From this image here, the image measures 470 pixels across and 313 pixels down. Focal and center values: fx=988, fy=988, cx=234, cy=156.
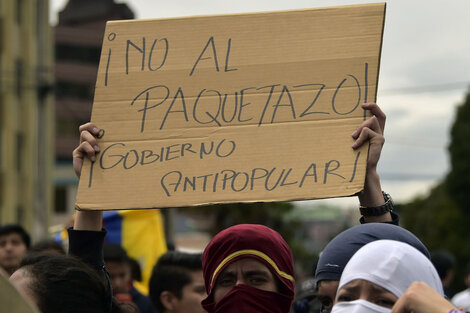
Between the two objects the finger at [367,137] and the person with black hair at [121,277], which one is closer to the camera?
the finger at [367,137]

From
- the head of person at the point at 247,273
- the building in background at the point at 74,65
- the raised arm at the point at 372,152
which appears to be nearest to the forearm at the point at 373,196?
the raised arm at the point at 372,152

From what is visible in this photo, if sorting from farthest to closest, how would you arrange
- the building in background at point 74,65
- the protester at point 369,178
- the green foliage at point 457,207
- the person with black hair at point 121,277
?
the building in background at point 74,65
the green foliage at point 457,207
the person with black hair at point 121,277
the protester at point 369,178

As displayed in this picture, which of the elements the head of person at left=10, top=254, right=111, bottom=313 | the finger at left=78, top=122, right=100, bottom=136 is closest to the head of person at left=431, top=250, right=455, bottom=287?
the finger at left=78, top=122, right=100, bottom=136

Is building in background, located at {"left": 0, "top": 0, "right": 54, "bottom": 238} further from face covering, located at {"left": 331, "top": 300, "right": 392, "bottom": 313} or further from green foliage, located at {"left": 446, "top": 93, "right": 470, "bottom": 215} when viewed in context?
green foliage, located at {"left": 446, "top": 93, "right": 470, "bottom": 215}

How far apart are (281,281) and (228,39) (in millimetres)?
914

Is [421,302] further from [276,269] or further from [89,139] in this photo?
[89,139]

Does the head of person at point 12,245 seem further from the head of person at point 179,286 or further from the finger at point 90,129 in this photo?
the finger at point 90,129

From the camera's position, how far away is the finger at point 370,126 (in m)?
3.36

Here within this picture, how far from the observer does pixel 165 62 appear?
146 inches

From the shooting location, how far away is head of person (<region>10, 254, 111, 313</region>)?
122 inches

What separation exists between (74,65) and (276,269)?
64.7m

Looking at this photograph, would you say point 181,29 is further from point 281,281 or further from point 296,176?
point 281,281

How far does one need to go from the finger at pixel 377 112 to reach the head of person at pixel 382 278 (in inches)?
33.4

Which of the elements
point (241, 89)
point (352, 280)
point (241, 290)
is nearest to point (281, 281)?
point (241, 290)
